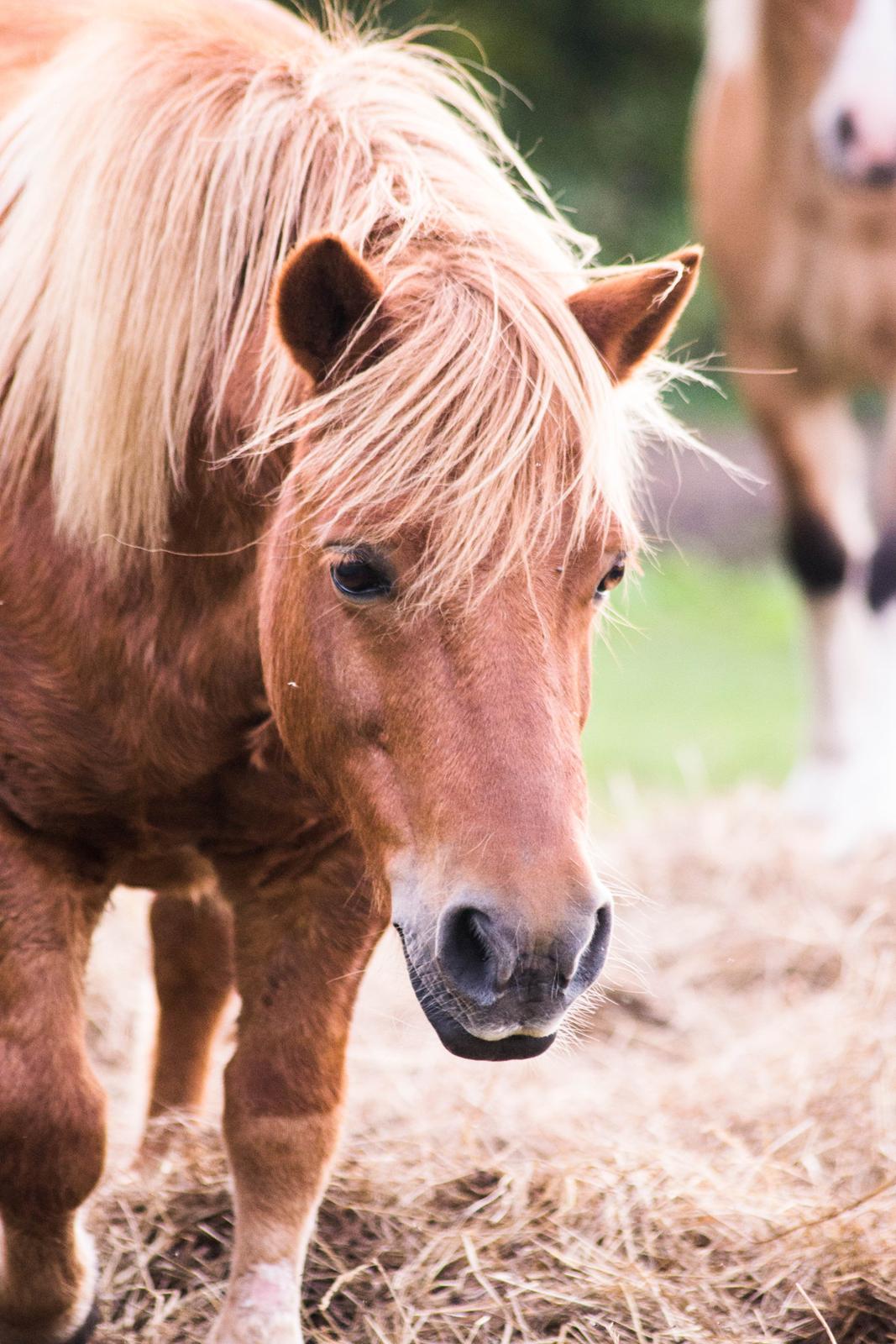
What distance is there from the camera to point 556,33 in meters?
16.4

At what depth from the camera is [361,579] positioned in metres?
2.15

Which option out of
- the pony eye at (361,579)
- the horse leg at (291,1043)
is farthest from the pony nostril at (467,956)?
the horse leg at (291,1043)

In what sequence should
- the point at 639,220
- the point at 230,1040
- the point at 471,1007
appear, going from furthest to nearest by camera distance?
the point at 639,220 < the point at 230,1040 < the point at 471,1007

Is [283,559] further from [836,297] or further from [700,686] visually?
[700,686]

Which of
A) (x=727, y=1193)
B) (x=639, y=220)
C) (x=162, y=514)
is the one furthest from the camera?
(x=639, y=220)

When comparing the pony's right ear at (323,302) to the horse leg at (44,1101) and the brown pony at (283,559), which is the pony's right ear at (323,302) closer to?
the brown pony at (283,559)

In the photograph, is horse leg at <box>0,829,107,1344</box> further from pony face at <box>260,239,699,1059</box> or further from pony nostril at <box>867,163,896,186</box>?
pony nostril at <box>867,163,896,186</box>

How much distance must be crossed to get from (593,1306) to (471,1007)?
85cm

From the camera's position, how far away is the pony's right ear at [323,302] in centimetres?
214

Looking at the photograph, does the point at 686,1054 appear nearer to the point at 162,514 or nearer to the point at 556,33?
the point at 162,514

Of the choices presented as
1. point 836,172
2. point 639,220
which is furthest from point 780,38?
point 639,220

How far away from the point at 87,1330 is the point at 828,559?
172 inches

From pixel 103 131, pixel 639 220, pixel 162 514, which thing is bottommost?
pixel 639 220

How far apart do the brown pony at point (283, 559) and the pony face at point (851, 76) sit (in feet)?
10.1
